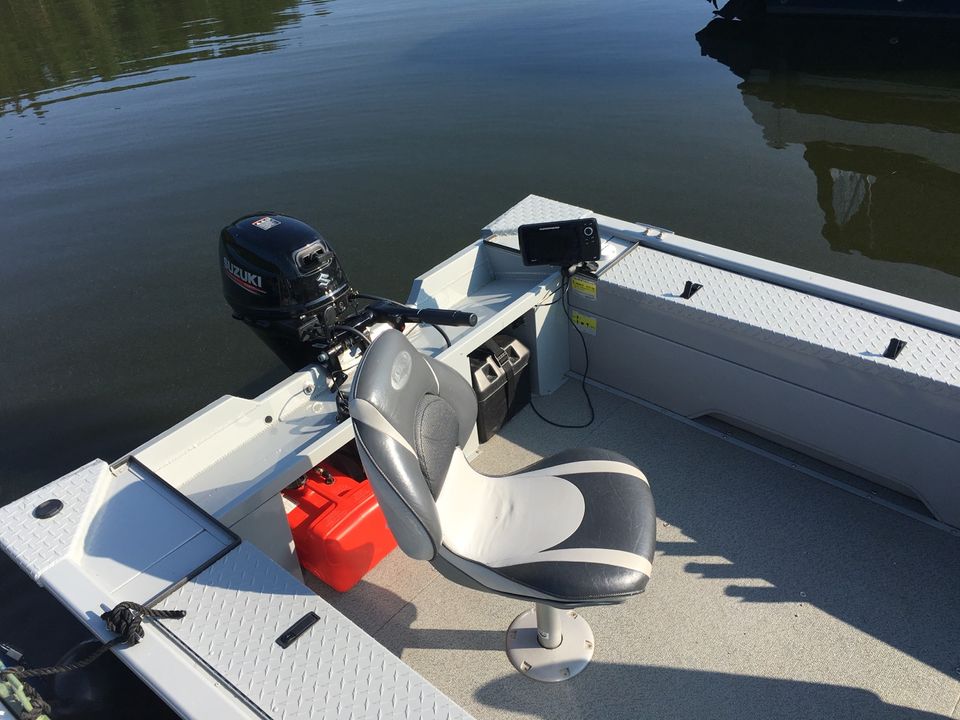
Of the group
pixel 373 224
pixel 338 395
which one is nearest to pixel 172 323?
pixel 373 224

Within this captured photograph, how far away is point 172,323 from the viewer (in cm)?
430

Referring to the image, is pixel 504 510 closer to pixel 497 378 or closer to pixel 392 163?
pixel 497 378

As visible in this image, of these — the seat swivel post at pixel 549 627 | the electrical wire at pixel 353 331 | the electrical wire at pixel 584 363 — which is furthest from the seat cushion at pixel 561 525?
the electrical wire at pixel 584 363

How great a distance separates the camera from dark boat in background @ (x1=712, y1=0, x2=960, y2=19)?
7602mm

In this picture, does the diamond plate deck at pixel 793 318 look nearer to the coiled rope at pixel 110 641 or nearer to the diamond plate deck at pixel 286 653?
the diamond plate deck at pixel 286 653

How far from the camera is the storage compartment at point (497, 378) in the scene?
8.12ft

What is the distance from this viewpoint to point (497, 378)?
2.51 m

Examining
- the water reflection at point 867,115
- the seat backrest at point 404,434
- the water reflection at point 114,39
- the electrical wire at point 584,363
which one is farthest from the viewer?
the water reflection at point 114,39

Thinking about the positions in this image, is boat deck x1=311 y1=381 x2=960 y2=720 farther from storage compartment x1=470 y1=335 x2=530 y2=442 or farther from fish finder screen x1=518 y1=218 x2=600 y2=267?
fish finder screen x1=518 y1=218 x2=600 y2=267

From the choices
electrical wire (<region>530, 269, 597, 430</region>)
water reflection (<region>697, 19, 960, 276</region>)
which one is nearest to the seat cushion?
electrical wire (<region>530, 269, 597, 430</region>)

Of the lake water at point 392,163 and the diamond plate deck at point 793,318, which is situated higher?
the diamond plate deck at point 793,318

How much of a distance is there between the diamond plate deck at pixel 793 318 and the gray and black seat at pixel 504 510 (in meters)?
0.71

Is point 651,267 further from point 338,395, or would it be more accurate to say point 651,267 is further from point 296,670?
point 296,670

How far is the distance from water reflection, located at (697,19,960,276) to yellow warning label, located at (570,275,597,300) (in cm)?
285
